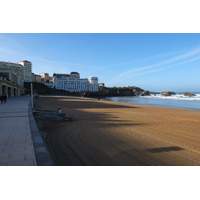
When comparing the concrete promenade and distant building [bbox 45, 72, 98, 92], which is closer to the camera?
the concrete promenade

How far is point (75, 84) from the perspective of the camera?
9931cm

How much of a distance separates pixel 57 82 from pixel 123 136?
94.8 m

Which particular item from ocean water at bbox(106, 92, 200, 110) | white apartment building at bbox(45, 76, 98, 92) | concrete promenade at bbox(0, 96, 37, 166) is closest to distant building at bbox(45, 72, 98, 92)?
white apartment building at bbox(45, 76, 98, 92)

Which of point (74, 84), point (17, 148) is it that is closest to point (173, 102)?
point (17, 148)

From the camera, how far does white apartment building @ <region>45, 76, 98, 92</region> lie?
94.8 meters

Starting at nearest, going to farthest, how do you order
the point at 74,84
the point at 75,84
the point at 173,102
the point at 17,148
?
the point at 17,148
the point at 173,102
the point at 74,84
the point at 75,84

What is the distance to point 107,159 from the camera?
3602 millimetres

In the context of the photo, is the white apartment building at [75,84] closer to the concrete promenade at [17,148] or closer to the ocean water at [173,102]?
the ocean water at [173,102]

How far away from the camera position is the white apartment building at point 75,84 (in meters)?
94.8

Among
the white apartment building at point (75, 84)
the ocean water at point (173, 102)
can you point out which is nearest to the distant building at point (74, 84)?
the white apartment building at point (75, 84)

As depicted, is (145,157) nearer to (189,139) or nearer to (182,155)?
(182,155)

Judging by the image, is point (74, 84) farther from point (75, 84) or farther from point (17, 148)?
point (17, 148)

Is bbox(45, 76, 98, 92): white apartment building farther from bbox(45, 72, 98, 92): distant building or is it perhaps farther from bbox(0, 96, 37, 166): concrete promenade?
bbox(0, 96, 37, 166): concrete promenade

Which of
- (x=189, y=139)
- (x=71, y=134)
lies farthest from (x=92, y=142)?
(x=189, y=139)
